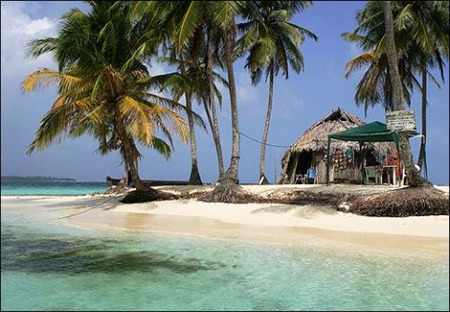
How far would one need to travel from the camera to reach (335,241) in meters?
9.77

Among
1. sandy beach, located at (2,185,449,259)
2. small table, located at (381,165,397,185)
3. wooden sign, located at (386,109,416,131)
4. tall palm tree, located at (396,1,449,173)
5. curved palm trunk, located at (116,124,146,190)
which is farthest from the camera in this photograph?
small table, located at (381,165,397,185)

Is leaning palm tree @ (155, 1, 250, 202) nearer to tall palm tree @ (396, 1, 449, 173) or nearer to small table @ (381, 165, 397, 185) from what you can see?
tall palm tree @ (396, 1, 449, 173)

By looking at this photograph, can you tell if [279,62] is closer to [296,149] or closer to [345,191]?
[296,149]

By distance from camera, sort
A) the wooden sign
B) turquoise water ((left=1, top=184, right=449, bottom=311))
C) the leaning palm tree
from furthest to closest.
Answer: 1. the leaning palm tree
2. the wooden sign
3. turquoise water ((left=1, top=184, right=449, bottom=311))

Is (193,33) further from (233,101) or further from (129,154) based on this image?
(129,154)

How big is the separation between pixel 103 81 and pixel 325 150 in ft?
37.9

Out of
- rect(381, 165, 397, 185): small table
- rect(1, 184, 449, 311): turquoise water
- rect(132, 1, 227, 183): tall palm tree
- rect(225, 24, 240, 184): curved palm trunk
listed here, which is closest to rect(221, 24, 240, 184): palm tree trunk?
rect(225, 24, 240, 184): curved palm trunk

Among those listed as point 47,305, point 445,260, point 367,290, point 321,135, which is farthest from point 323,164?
point 47,305

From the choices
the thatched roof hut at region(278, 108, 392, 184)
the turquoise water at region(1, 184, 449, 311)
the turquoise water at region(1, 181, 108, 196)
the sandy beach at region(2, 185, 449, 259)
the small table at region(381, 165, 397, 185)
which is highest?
the thatched roof hut at region(278, 108, 392, 184)

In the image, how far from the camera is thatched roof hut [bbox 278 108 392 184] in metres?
22.2

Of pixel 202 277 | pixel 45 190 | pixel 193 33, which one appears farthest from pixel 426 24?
pixel 45 190

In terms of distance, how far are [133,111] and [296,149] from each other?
427 inches

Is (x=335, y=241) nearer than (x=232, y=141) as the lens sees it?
Yes

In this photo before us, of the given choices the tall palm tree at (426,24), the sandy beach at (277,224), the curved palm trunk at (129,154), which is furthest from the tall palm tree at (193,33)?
the tall palm tree at (426,24)
